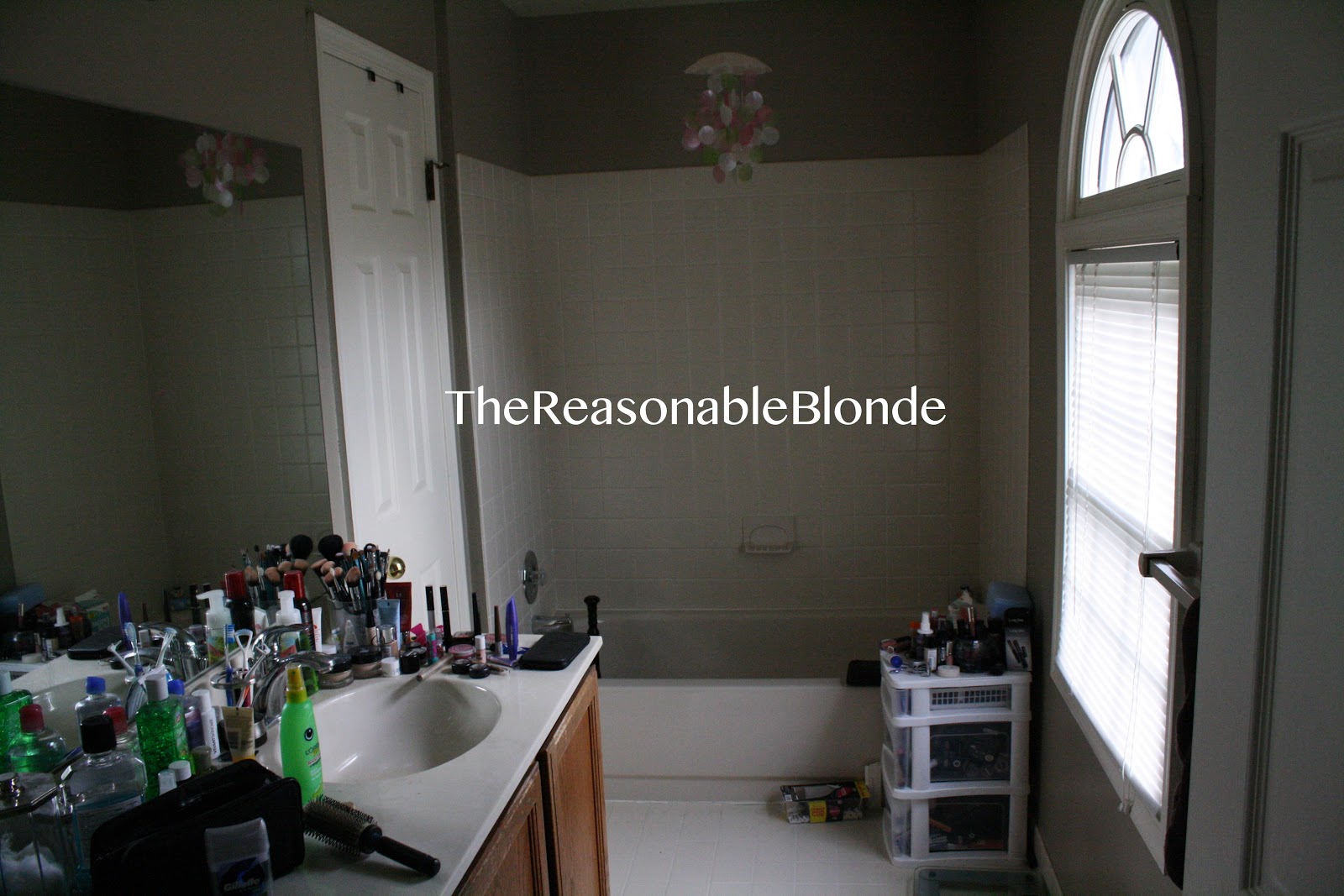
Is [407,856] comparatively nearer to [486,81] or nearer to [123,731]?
[123,731]

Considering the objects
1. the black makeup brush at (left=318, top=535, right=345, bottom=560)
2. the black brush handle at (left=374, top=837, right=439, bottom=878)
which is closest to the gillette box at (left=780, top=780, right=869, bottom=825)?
the black makeup brush at (left=318, top=535, right=345, bottom=560)

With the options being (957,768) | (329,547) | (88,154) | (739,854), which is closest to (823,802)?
(739,854)

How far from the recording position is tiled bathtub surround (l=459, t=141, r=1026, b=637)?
150 inches

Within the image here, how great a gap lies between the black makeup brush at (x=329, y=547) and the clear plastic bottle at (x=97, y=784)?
759mm

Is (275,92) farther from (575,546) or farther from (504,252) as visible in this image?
(575,546)

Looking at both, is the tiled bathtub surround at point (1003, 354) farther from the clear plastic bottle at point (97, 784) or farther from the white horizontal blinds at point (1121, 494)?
the clear plastic bottle at point (97, 784)

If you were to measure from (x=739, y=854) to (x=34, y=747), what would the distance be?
210 cm

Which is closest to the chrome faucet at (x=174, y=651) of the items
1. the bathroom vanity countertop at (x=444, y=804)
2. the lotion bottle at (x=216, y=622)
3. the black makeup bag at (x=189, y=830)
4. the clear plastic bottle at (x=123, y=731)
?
the lotion bottle at (x=216, y=622)

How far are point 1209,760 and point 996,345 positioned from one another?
8.65 feet

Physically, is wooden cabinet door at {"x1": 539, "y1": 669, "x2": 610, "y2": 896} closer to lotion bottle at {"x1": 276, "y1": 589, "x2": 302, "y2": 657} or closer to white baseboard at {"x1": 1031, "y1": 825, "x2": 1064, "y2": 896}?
lotion bottle at {"x1": 276, "y1": 589, "x2": 302, "y2": 657}

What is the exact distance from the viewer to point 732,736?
3.24 m

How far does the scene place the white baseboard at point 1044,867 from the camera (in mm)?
2678

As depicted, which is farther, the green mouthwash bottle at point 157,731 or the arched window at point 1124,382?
the arched window at point 1124,382

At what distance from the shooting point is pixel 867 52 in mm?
3744
